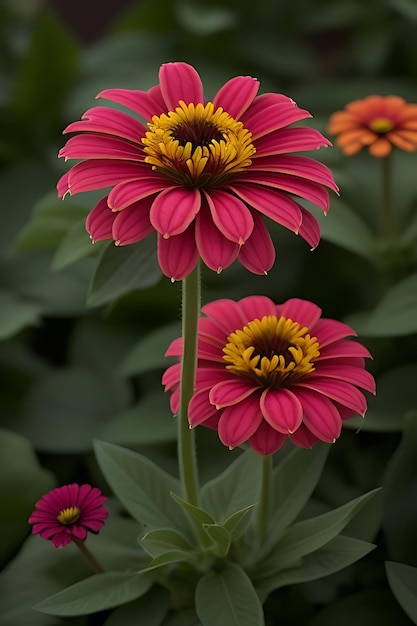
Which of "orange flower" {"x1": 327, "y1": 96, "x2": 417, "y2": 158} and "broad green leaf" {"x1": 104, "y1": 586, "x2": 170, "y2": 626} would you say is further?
"orange flower" {"x1": 327, "y1": 96, "x2": 417, "y2": 158}

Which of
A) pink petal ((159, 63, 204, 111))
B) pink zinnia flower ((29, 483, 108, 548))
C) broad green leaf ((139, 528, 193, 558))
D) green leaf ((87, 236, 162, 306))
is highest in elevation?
pink petal ((159, 63, 204, 111))

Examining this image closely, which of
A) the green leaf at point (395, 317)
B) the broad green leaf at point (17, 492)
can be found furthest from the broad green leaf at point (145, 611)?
the green leaf at point (395, 317)

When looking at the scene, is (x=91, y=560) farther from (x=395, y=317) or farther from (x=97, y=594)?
(x=395, y=317)

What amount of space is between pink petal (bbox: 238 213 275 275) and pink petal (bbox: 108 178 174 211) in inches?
1.6

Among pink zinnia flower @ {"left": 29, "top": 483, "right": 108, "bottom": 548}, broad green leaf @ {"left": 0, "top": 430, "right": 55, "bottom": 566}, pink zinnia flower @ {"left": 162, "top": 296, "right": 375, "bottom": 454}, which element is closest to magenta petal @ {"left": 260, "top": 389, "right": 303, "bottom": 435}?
pink zinnia flower @ {"left": 162, "top": 296, "right": 375, "bottom": 454}

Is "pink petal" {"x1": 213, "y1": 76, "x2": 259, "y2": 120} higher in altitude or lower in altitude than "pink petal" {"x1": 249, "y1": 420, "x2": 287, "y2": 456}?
higher

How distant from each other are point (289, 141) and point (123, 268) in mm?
111

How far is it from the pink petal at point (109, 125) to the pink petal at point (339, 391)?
0.13m

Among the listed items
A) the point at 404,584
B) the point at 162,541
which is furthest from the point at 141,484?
the point at 404,584

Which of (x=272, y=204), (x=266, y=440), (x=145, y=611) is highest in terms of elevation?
(x=272, y=204)

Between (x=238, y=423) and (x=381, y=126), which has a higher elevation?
(x=381, y=126)

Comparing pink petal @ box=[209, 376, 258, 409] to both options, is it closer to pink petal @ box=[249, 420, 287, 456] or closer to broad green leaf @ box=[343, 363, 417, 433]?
pink petal @ box=[249, 420, 287, 456]

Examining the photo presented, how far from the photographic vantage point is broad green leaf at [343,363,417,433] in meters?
0.53

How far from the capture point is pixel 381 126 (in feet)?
1.95
